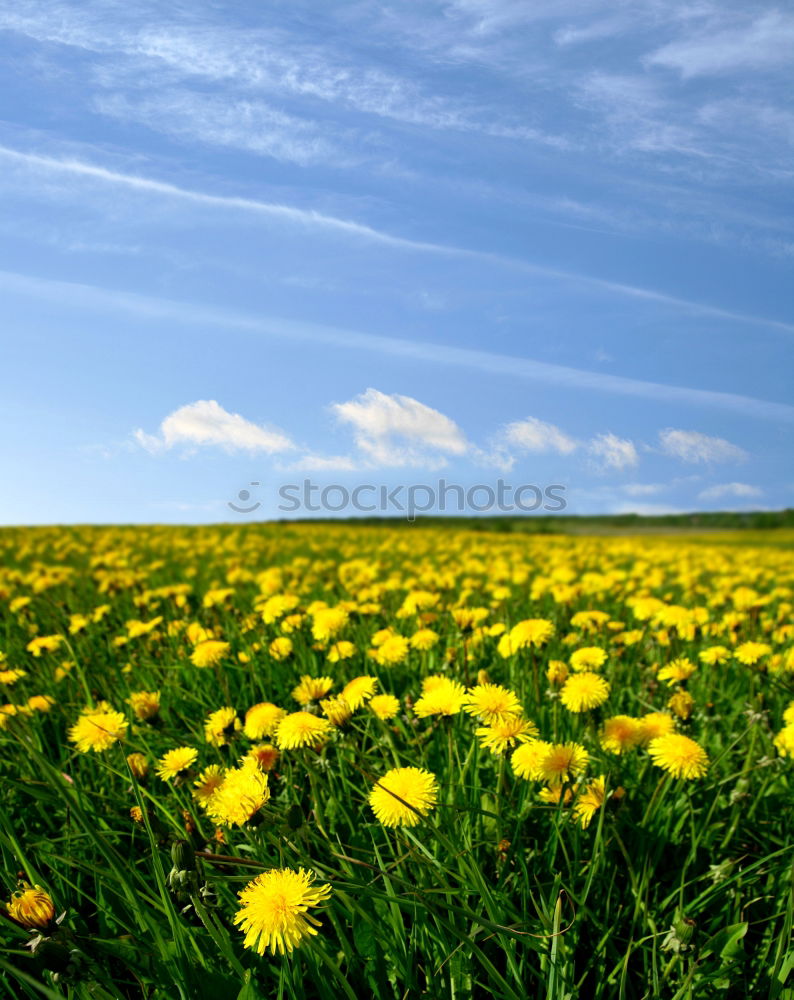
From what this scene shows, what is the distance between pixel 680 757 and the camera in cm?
181

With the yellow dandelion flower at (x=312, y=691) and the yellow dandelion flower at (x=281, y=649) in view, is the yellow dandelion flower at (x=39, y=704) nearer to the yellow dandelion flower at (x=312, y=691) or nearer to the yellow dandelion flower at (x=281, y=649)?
the yellow dandelion flower at (x=281, y=649)

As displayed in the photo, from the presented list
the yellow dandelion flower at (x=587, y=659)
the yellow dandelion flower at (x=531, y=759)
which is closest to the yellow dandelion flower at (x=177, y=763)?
the yellow dandelion flower at (x=531, y=759)

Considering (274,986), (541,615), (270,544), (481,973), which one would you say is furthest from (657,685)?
(270,544)

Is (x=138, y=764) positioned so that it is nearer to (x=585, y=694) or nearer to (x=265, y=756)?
(x=265, y=756)

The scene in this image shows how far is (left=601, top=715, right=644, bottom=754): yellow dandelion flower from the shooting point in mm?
1886

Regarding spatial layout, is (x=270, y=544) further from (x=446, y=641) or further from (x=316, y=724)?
(x=316, y=724)

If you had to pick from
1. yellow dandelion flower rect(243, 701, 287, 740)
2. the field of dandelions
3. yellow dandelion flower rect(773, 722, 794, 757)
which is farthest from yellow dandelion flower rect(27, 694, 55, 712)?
yellow dandelion flower rect(773, 722, 794, 757)

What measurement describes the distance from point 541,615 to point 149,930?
3011 millimetres

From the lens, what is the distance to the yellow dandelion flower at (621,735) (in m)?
1.89

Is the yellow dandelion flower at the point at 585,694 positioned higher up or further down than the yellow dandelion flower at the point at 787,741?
higher up

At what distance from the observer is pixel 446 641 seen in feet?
11.1

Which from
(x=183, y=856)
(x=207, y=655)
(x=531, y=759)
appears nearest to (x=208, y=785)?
(x=183, y=856)

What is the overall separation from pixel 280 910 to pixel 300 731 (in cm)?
60

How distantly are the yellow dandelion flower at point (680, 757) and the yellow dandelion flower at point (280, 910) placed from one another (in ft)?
3.17
